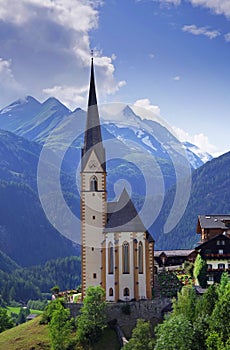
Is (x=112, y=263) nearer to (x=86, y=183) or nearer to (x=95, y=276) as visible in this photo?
(x=95, y=276)

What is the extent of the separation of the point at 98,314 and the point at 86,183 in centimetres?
2384

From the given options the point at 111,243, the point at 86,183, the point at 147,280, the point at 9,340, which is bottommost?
the point at 9,340

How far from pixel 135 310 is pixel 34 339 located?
14525 millimetres

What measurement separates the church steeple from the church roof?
269 inches

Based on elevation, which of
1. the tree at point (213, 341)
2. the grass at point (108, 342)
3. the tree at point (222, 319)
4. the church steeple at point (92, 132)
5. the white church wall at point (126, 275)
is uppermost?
the church steeple at point (92, 132)

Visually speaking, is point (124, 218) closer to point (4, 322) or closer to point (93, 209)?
point (93, 209)

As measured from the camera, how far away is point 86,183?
8881 cm

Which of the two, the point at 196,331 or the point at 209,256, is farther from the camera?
the point at 209,256

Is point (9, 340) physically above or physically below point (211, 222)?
below

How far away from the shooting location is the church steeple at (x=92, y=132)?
89.9m

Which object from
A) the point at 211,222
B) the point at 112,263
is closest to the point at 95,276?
the point at 112,263

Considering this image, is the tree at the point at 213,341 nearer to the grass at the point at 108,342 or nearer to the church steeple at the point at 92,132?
the grass at the point at 108,342

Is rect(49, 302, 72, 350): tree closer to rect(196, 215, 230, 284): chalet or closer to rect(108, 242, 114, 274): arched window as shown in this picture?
rect(108, 242, 114, 274): arched window

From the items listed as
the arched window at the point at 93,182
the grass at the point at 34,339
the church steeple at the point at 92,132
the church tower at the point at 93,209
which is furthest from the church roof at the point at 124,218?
the grass at the point at 34,339
